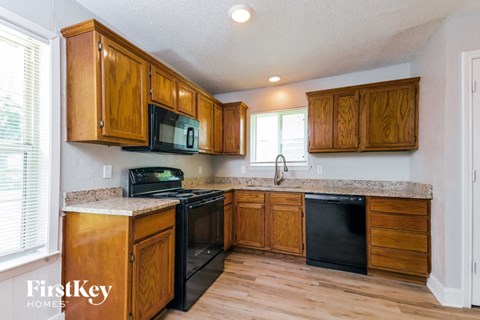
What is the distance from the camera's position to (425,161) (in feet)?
7.83

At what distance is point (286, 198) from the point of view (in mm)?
2898

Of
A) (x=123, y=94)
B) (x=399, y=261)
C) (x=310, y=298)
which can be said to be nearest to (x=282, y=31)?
(x=123, y=94)

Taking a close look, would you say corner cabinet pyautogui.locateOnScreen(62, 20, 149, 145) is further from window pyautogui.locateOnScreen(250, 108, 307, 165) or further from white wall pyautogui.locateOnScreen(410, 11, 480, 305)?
white wall pyautogui.locateOnScreen(410, 11, 480, 305)

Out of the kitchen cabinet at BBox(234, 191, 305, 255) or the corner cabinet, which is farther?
the kitchen cabinet at BBox(234, 191, 305, 255)

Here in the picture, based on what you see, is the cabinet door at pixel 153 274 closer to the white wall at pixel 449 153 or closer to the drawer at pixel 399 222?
the drawer at pixel 399 222

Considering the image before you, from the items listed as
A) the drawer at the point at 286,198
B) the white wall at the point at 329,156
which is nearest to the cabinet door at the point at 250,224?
the drawer at the point at 286,198

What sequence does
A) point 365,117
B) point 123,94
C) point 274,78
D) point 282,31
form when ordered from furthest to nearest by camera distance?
1. point 274,78
2. point 365,117
3. point 282,31
4. point 123,94

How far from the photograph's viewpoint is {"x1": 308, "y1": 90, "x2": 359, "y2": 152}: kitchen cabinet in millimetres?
2887

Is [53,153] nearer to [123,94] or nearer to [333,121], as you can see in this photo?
[123,94]

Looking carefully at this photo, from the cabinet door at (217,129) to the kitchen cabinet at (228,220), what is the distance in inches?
32.4

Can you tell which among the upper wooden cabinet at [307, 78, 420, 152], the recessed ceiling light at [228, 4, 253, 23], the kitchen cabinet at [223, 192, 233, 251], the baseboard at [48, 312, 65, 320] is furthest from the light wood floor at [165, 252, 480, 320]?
the recessed ceiling light at [228, 4, 253, 23]

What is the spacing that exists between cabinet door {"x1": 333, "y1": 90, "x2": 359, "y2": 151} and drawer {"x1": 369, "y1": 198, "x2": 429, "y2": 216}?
0.75 m

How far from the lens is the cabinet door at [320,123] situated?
2996 millimetres

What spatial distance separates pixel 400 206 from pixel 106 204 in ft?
9.29
